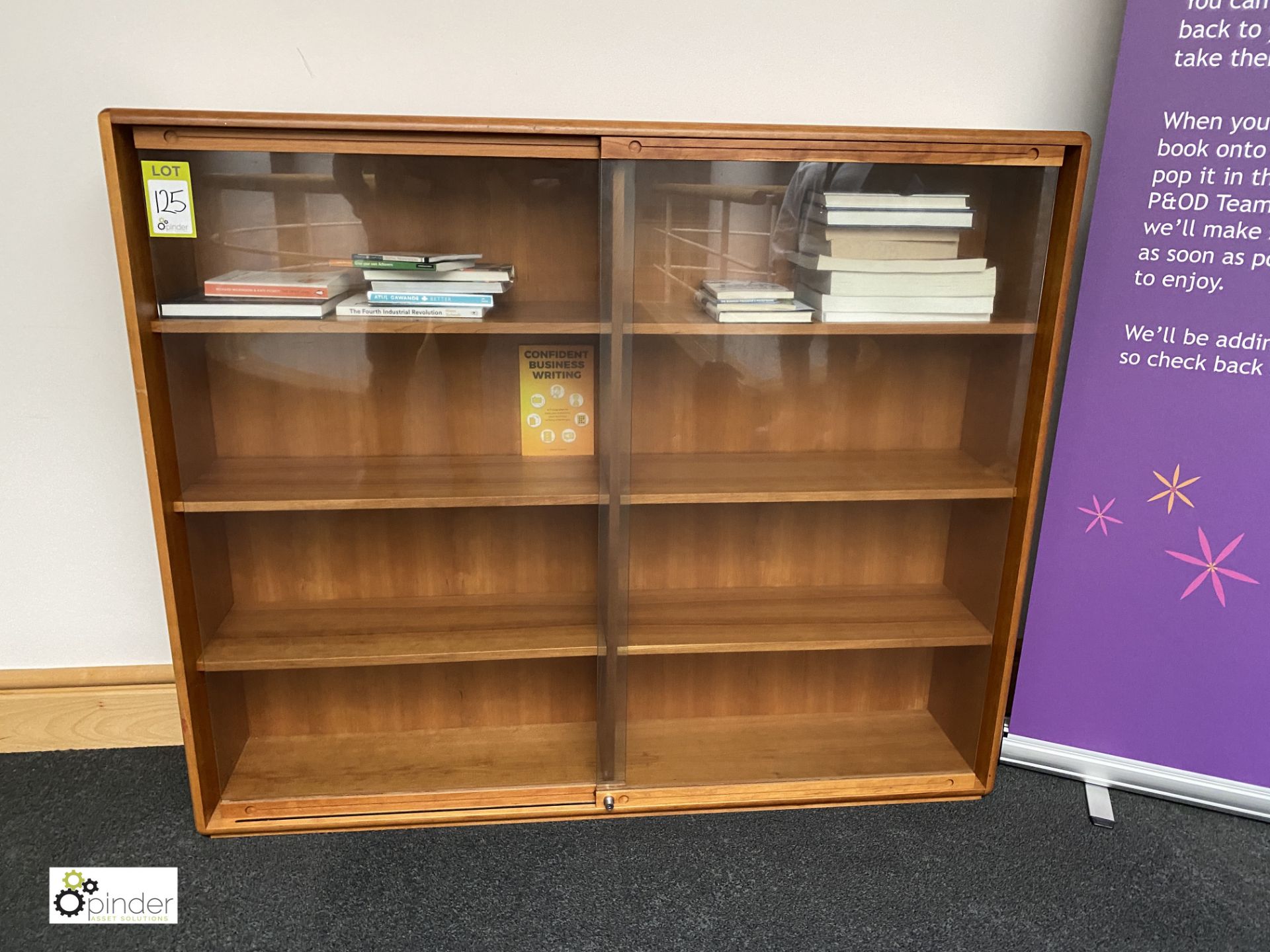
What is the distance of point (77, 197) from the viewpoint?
6.17 ft

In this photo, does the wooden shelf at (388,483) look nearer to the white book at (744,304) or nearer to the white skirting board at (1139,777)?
the white book at (744,304)

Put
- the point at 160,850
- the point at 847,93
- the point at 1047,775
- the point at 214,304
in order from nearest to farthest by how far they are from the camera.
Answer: the point at 214,304 < the point at 160,850 < the point at 847,93 < the point at 1047,775

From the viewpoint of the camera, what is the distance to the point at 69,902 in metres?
1.72

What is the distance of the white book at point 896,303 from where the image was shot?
1.79m

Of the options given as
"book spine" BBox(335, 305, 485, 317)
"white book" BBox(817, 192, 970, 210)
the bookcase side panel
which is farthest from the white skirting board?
the bookcase side panel

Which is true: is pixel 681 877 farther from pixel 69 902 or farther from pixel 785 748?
pixel 69 902

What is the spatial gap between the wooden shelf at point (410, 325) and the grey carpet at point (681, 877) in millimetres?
1125

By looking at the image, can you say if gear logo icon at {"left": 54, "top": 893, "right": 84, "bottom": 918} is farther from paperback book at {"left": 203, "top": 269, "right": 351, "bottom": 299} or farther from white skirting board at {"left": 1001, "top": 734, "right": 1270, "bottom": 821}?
white skirting board at {"left": 1001, "top": 734, "right": 1270, "bottom": 821}

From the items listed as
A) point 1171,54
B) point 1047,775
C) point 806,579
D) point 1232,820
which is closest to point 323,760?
point 806,579

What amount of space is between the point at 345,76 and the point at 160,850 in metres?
1.74

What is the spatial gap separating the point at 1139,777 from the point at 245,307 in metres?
2.29

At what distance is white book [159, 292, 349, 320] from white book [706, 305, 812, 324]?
795 mm

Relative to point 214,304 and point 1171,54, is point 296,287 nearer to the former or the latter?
point 214,304

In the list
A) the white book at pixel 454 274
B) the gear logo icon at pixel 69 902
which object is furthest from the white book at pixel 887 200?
the gear logo icon at pixel 69 902
